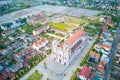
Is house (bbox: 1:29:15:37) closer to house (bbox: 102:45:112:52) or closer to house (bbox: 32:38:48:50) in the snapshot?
house (bbox: 32:38:48:50)

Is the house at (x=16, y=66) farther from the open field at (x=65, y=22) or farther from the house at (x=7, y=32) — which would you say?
the open field at (x=65, y=22)

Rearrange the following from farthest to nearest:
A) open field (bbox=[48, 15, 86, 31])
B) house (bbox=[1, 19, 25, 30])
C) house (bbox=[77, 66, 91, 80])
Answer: open field (bbox=[48, 15, 86, 31]) → house (bbox=[1, 19, 25, 30]) → house (bbox=[77, 66, 91, 80])

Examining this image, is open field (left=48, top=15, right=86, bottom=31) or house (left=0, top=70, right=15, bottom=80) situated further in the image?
open field (left=48, top=15, right=86, bottom=31)

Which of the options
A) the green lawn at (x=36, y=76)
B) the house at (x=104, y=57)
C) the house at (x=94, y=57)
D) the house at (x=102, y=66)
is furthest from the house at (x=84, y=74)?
the green lawn at (x=36, y=76)

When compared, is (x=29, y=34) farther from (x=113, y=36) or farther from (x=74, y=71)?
(x=113, y=36)

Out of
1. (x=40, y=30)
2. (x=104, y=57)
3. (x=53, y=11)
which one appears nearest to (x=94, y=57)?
(x=104, y=57)

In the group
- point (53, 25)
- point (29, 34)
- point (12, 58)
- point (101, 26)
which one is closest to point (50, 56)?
point (12, 58)

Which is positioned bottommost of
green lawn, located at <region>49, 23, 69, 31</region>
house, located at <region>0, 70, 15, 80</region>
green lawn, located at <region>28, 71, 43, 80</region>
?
green lawn, located at <region>28, 71, 43, 80</region>

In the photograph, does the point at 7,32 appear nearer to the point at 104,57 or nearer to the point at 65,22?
the point at 65,22

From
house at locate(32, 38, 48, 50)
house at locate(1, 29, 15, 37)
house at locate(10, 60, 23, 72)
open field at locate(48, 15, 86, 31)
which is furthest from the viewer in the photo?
open field at locate(48, 15, 86, 31)

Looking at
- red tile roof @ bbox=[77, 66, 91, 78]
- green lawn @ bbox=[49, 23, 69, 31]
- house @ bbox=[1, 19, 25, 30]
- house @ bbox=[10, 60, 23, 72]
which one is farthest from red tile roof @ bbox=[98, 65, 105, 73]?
house @ bbox=[1, 19, 25, 30]
